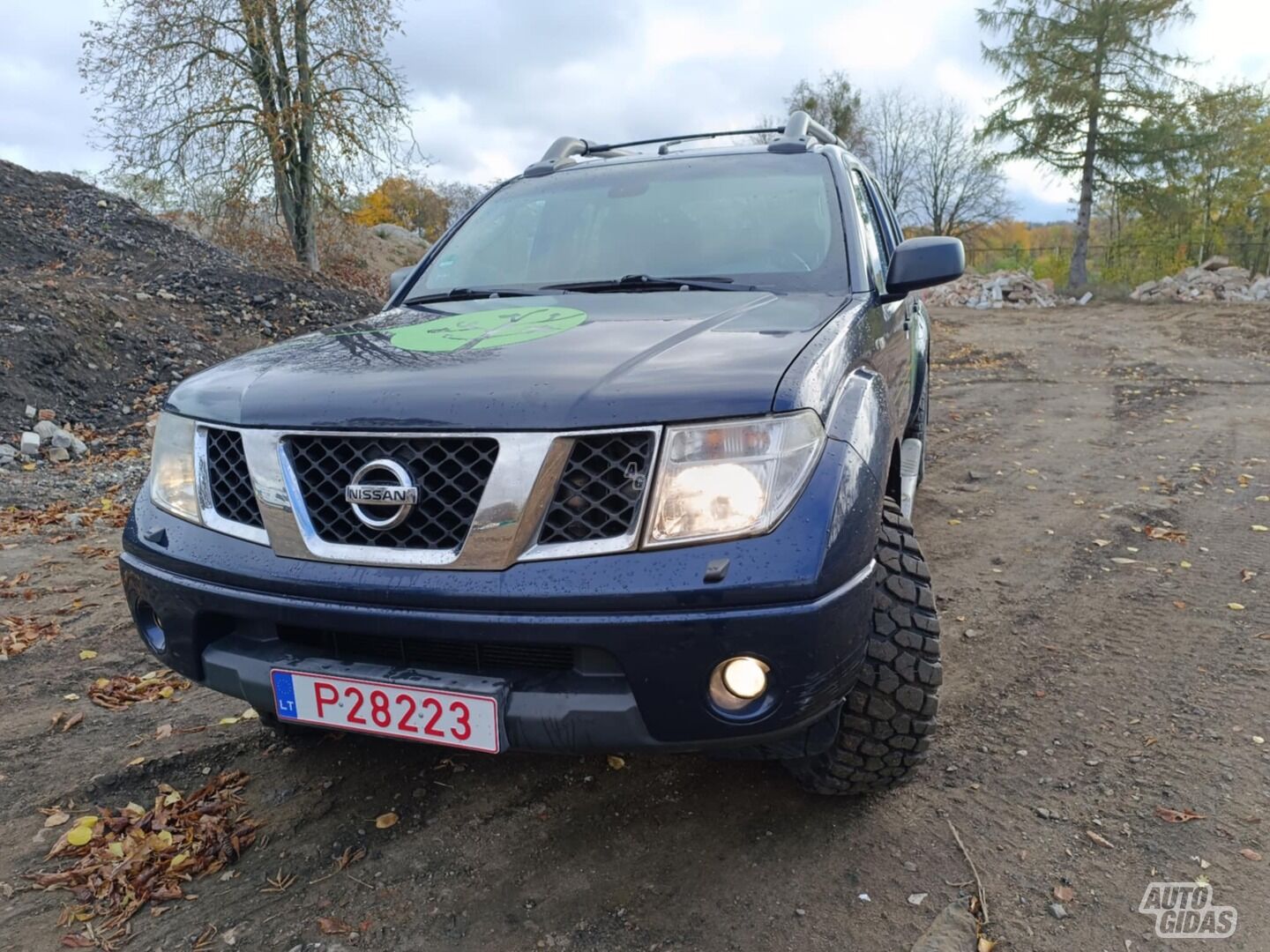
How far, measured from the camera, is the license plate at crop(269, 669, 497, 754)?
1.70 meters

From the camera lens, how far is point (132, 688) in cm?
311

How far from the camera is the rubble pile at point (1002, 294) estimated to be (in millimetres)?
21969

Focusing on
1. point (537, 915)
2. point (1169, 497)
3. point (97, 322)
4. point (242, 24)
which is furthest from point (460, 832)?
point (242, 24)

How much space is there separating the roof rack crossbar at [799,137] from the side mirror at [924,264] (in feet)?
2.51

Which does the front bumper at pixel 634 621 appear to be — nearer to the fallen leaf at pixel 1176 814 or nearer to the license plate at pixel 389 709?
the license plate at pixel 389 709

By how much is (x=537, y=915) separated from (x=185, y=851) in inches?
38.1

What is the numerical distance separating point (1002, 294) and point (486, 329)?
74.6 ft

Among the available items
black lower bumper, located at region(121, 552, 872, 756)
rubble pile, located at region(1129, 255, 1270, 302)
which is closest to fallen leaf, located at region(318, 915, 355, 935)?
black lower bumper, located at region(121, 552, 872, 756)

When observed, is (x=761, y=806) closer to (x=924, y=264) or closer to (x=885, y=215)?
(x=924, y=264)

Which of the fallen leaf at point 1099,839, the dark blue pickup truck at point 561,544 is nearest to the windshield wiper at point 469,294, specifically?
the dark blue pickup truck at point 561,544

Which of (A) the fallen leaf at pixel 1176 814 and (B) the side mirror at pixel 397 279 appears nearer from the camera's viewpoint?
(A) the fallen leaf at pixel 1176 814

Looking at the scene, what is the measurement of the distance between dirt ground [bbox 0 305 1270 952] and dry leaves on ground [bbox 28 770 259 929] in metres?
0.04

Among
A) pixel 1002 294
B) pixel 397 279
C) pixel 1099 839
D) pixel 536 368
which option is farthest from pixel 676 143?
pixel 1002 294

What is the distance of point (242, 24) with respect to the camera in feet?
48.1
